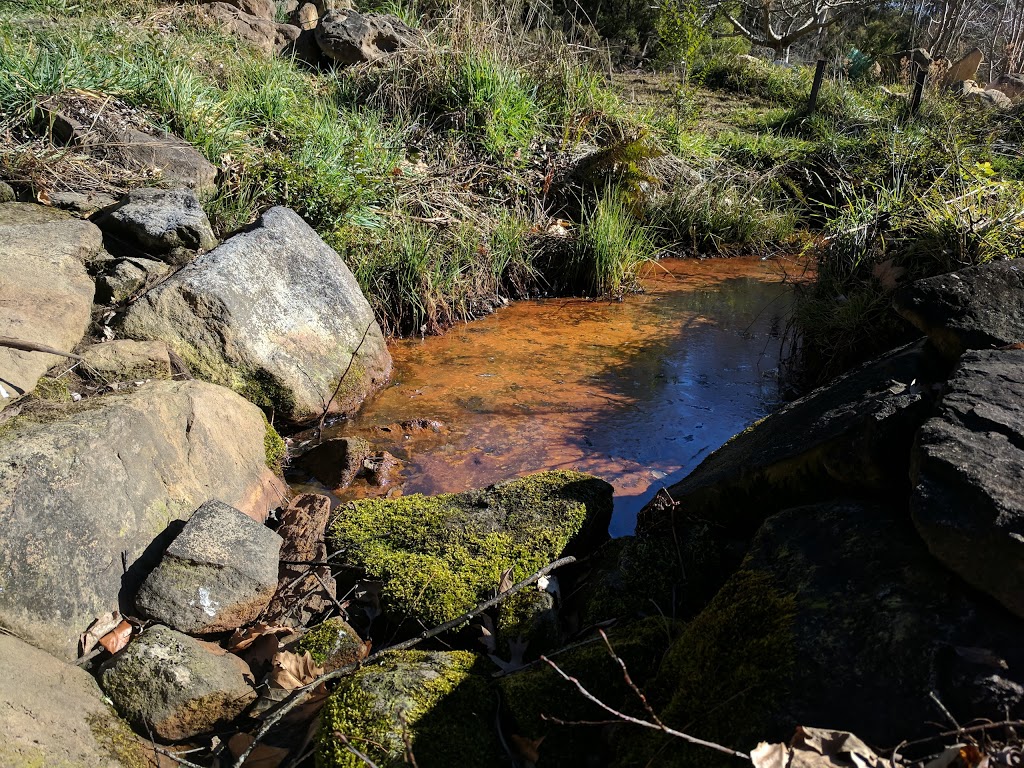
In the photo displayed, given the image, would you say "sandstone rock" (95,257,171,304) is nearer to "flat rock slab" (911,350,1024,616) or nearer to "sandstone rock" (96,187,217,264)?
"sandstone rock" (96,187,217,264)

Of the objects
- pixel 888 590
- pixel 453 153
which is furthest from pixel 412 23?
pixel 888 590

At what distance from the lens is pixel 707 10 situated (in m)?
14.9

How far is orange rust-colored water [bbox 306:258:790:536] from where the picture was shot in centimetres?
409

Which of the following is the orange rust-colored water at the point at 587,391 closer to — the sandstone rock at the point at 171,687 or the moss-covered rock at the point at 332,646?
the moss-covered rock at the point at 332,646

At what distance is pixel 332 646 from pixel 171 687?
0.47 metres

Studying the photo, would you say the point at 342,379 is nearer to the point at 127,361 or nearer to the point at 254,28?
the point at 127,361

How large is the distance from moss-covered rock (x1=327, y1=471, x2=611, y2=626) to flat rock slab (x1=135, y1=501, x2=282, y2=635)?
0.34m

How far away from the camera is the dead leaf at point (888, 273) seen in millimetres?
4246

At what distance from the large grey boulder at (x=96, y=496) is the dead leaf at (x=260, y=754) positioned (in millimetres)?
607

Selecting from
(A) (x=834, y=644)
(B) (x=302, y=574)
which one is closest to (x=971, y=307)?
(A) (x=834, y=644)

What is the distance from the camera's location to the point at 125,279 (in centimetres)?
391

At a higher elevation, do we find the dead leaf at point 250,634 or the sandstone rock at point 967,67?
the sandstone rock at point 967,67

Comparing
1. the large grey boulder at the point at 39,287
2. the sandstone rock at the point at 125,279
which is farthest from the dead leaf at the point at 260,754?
the sandstone rock at the point at 125,279

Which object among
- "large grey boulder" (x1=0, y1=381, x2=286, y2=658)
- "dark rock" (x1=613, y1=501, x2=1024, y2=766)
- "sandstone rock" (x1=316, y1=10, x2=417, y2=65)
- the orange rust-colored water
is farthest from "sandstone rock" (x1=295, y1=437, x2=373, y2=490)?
"sandstone rock" (x1=316, y1=10, x2=417, y2=65)
